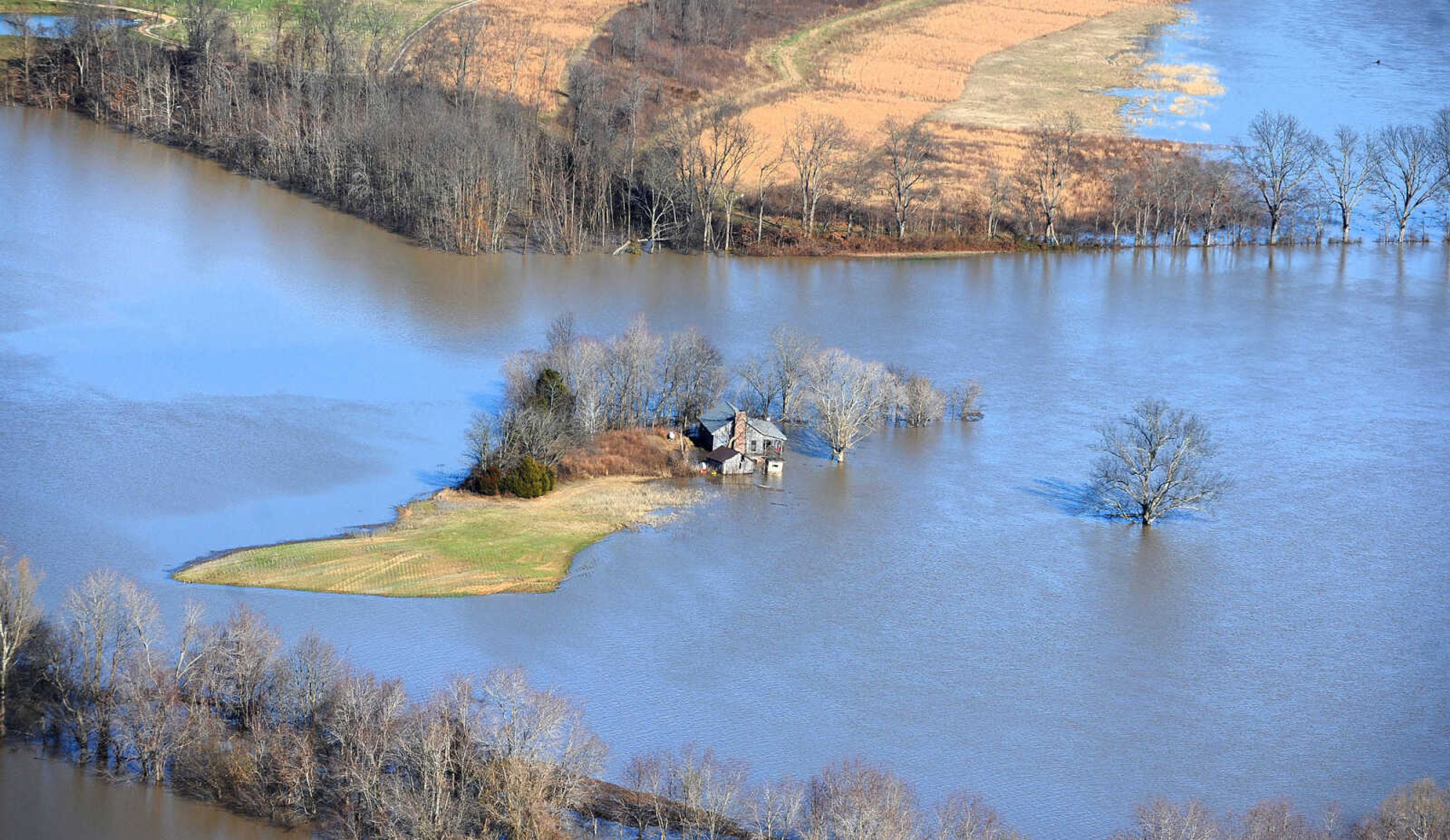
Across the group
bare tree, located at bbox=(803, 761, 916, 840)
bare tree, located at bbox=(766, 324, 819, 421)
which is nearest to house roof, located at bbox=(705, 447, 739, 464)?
bare tree, located at bbox=(766, 324, 819, 421)

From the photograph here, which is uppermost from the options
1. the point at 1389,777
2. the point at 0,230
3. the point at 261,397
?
the point at 0,230

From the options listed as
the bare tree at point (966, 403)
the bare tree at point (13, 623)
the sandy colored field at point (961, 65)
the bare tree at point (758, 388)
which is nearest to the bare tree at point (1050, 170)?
the sandy colored field at point (961, 65)

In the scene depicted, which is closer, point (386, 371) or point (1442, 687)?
point (1442, 687)

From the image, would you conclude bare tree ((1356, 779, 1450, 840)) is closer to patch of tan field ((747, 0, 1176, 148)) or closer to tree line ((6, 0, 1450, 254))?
tree line ((6, 0, 1450, 254))

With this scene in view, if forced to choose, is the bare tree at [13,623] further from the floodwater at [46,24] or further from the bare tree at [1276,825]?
the floodwater at [46,24]

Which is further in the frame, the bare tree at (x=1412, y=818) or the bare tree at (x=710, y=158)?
the bare tree at (x=710, y=158)

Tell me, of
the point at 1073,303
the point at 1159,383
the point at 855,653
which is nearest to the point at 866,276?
the point at 1073,303

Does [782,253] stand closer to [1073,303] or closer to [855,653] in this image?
[1073,303]
